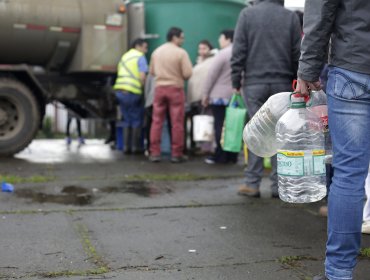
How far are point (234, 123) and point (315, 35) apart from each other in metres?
3.61

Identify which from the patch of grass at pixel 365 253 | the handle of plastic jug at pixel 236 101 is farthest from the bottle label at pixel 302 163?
the handle of plastic jug at pixel 236 101

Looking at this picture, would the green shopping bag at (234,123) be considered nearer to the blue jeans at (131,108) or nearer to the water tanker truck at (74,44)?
the blue jeans at (131,108)

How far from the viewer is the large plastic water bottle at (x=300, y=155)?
9.99 ft

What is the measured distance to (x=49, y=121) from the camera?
17875 millimetres

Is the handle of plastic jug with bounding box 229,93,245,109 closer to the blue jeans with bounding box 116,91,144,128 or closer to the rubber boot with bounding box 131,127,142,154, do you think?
the blue jeans with bounding box 116,91,144,128

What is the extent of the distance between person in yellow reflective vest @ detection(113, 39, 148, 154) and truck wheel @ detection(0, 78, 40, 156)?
52.3 inches

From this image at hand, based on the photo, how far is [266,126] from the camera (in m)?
3.85

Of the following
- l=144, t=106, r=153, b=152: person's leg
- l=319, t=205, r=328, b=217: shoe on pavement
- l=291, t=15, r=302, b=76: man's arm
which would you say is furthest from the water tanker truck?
l=319, t=205, r=328, b=217: shoe on pavement

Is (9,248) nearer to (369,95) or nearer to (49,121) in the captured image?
(369,95)

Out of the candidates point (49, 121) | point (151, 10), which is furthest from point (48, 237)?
point (49, 121)

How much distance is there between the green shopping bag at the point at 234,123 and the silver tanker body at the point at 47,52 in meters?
3.00

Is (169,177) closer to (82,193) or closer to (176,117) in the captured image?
(82,193)

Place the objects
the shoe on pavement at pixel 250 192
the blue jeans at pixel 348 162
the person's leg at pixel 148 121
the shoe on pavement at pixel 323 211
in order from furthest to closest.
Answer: the person's leg at pixel 148 121 → the shoe on pavement at pixel 250 192 → the shoe on pavement at pixel 323 211 → the blue jeans at pixel 348 162

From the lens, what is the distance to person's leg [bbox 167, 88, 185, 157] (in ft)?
27.3
